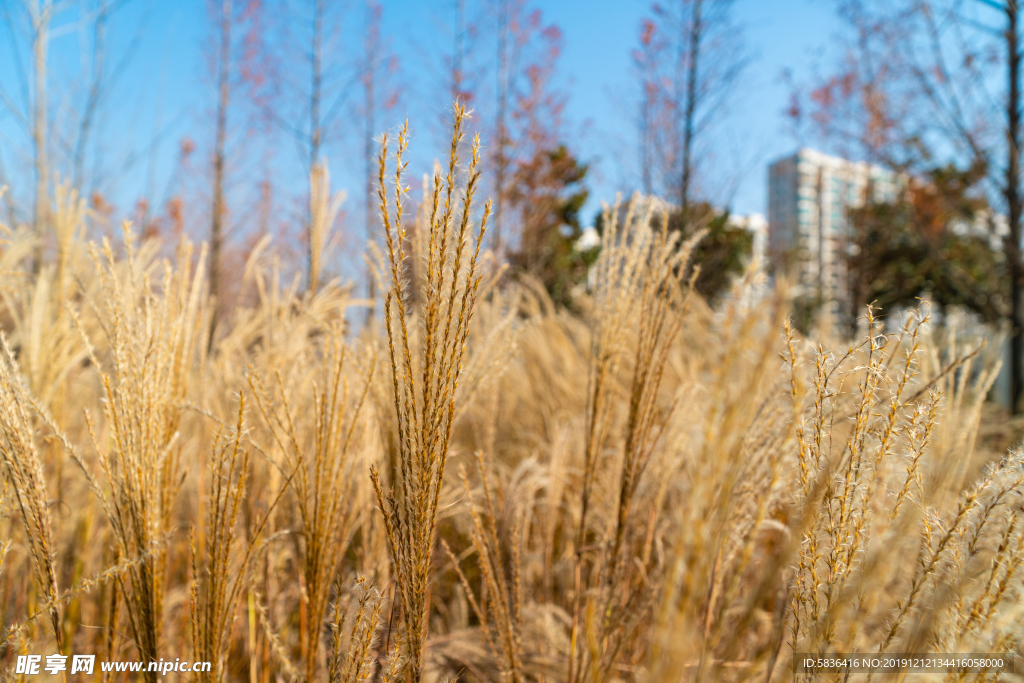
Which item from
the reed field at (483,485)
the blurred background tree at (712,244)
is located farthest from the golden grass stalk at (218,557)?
the blurred background tree at (712,244)

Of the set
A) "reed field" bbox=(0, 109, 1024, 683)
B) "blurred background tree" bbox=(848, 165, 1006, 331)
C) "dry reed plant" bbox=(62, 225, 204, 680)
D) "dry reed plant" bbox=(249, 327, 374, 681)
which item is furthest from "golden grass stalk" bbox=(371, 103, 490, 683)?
"blurred background tree" bbox=(848, 165, 1006, 331)

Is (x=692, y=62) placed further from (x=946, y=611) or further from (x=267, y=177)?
(x=267, y=177)

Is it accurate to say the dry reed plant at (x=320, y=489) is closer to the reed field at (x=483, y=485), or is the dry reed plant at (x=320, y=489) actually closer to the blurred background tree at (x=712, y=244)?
the reed field at (x=483, y=485)

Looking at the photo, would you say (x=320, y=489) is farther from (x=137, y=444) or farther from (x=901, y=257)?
(x=901, y=257)

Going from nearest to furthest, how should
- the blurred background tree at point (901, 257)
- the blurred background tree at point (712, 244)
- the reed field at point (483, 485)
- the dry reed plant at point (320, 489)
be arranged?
1. the reed field at point (483, 485)
2. the dry reed plant at point (320, 489)
3. the blurred background tree at point (712, 244)
4. the blurred background tree at point (901, 257)

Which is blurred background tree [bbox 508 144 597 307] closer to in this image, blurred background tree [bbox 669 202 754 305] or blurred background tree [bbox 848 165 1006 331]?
blurred background tree [bbox 669 202 754 305]

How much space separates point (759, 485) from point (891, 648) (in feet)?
0.88

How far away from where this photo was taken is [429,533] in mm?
650

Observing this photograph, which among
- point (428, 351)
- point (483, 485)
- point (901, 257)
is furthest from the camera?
point (901, 257)

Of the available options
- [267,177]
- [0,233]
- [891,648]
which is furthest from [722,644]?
[267,177]

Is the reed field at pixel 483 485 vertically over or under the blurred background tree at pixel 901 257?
under

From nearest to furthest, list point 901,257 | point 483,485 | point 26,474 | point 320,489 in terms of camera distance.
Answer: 1. point 26,474
2. point 320,489
3. point 483,485
4. point 901,257

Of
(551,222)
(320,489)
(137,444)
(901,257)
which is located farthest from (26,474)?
(901,257)

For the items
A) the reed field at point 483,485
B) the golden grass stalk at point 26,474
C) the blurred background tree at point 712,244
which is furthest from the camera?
the blurred background tree at point 712,244
